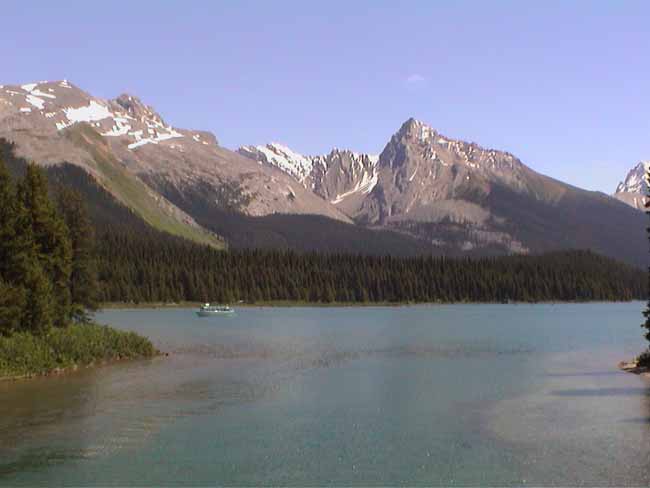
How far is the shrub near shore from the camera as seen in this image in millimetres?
71312

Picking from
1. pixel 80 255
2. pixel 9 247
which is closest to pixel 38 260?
pixel 9 247

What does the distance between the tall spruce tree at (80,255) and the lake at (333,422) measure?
42.1 feet

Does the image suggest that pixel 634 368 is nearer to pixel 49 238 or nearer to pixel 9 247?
pixel 49 238

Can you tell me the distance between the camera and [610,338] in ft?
421

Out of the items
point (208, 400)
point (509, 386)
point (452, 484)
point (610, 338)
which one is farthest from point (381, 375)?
point (610, 338)

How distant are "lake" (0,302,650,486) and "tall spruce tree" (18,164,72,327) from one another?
11308 mm

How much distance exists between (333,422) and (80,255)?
54.7m

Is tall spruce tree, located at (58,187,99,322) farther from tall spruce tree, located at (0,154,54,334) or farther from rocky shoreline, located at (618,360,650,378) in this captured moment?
rocky shoreline, located at (618,360,650,378)

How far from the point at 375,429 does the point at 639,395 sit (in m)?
24.3

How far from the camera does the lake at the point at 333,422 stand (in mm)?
38906

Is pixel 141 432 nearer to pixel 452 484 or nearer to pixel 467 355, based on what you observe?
pixel 452 484

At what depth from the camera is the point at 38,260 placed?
3260 inches

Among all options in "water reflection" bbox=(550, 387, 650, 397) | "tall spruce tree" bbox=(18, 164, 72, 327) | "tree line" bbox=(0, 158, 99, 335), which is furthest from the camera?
"tall spruce tree" bbox=(18, 164, 72, 327)

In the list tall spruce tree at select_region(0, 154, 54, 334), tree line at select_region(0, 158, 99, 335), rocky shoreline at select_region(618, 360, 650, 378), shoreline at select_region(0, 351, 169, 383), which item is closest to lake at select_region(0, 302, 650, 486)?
rocky shoreline at select_region(618, 360, 650, 378)
